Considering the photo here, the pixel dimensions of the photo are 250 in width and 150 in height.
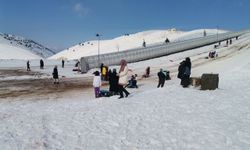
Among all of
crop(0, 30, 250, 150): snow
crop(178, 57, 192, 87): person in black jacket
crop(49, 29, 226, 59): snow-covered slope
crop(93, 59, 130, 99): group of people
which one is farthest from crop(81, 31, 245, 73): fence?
crop(49, 29, 226, 59): snow-covered slope

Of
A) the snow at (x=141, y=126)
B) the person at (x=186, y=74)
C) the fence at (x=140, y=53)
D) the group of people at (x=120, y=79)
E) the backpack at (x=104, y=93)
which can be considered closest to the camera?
the snow at (x=141, y=126)

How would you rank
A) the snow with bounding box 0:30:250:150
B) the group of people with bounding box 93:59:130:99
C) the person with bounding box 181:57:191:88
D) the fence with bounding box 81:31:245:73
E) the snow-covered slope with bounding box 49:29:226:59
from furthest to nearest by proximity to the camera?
the snow-covered slope with bounding box 49:29:226:59 → the fence with bounding box 81:31:245:73 → the person with bounding box 181:57:191:88 → the group of people with bounding box 93:59:130:99 → the snow with bounding box 0:30:250:150

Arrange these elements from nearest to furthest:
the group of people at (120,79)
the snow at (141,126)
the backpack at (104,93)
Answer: the snow at (141,126), the group of people at (120,79), the backpack at (104,93)

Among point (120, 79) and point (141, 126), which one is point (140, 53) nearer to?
point (120, 79)

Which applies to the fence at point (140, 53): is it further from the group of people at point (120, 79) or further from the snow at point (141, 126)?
the snow at point (141, 126)

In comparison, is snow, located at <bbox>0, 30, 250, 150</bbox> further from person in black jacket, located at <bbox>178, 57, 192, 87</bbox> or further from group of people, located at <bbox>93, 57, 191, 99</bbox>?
person in black jacket, located at <bbox>178, 57, 192, 87</bbox>

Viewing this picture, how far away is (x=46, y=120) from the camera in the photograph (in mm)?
10578

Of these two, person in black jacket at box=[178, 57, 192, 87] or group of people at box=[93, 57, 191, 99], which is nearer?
group of people at box=[93, 57, 191, 99]

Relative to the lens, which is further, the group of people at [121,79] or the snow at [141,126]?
the group of people at [121,79]

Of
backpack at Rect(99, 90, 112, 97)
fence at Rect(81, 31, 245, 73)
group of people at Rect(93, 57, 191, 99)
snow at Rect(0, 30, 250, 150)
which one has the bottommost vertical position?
snow at Rect(0, 30, 250, 150)

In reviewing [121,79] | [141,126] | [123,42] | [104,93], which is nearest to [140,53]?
[104,93]

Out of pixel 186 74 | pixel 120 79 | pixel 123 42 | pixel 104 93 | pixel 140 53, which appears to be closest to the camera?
pixel 120 79

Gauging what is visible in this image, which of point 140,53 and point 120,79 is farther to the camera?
point 140,53

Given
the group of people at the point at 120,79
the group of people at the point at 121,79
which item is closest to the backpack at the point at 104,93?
the group of people at the point at 121,79
